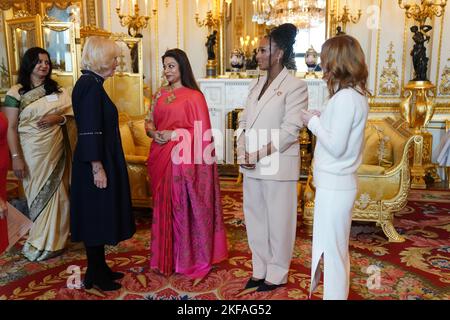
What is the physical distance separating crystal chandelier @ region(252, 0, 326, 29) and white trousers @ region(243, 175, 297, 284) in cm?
348

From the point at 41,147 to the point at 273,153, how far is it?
1.78m

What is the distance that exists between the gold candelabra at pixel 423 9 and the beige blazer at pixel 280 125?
11.3 ft

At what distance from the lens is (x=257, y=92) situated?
2639 mm

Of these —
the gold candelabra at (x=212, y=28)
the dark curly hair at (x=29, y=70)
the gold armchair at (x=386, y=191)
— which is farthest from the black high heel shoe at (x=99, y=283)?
the gold candelabra at (x=212, y=28)

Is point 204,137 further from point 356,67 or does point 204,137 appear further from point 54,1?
point 54,1

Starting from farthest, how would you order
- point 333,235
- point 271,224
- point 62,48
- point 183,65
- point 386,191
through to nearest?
point 62,48, point 386,191, point 183,65, point 271,224, point 333,235

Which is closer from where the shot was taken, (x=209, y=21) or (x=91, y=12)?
(x=209, y=21)

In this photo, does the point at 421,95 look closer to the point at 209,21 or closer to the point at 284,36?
the point at 209,21

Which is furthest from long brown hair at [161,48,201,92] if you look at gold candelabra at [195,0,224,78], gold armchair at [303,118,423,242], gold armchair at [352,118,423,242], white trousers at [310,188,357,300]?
gold candelabra at [195,0,224,78]

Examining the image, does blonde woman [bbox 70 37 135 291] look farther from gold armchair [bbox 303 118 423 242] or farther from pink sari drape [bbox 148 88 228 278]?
gold armchair [bbox 303 118 423 242]

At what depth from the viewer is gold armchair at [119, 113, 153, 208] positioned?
3997 mm

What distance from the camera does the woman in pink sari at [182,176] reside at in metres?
2.78

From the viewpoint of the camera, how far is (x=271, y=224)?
103 inches

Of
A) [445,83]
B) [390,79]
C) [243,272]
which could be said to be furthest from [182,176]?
[445,83]
